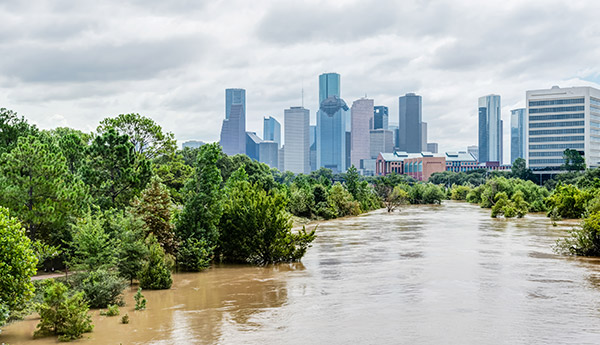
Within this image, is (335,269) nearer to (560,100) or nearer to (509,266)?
(509,266)

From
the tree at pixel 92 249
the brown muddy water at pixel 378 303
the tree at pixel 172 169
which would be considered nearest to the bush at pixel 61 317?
the brown muddy water at pixel 378 303

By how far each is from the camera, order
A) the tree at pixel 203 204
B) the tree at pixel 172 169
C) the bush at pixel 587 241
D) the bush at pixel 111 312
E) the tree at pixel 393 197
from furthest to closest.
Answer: the tree at pixel 393 197 → the tree at pixel 172 169 → the bush at pixel 587 241 → the tree at pixel 203 204 → the bush at pixel 111 312

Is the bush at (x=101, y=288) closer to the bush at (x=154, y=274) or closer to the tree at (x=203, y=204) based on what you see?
the bush at (x=154, y=274)

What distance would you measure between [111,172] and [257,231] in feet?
24.6

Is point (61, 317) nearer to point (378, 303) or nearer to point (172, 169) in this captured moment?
point (378, 303)

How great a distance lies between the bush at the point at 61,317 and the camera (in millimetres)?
14500

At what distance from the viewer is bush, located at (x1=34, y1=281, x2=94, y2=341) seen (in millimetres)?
14500

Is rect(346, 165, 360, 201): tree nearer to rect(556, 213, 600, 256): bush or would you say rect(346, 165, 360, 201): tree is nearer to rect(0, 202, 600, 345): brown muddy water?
rect(0, 202, 600, 345): brown muddy water

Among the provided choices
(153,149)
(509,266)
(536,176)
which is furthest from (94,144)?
(536,176)

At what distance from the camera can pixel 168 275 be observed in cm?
2159

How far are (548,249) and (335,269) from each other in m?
14.6

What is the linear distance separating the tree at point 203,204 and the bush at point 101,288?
6.96m

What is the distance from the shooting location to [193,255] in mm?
25266

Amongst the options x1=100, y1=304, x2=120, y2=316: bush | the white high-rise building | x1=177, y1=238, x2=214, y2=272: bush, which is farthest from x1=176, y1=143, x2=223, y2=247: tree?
the white high-rise building
